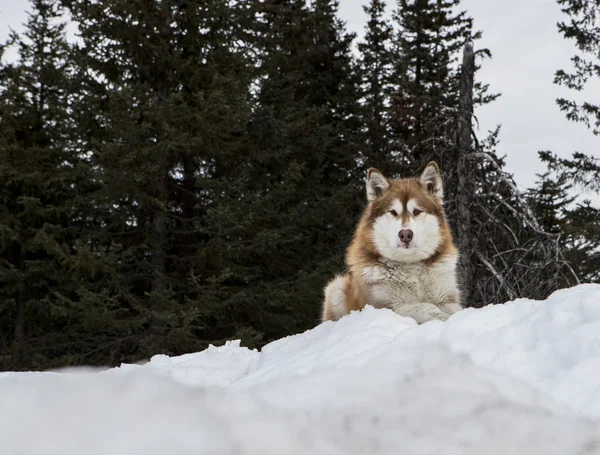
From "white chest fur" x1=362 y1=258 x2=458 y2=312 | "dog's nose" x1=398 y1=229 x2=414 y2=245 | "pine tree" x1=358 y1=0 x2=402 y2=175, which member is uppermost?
"pine tree" x1=358 y1=0 x2=402 y2=175

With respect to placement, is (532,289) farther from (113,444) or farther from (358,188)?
(358,188)

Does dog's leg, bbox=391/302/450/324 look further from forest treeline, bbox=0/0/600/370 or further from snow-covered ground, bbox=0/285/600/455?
forest treeline, bbox=0/0/600/370

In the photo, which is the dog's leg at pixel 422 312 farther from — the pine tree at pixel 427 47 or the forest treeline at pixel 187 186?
the pine tree at pixel 427 47

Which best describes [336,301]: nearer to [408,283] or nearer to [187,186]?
[408,283]

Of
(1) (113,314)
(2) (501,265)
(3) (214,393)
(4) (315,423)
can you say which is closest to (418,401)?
(4) (315,423)

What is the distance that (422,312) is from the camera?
5.05 meters

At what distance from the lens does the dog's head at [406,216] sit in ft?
17.5

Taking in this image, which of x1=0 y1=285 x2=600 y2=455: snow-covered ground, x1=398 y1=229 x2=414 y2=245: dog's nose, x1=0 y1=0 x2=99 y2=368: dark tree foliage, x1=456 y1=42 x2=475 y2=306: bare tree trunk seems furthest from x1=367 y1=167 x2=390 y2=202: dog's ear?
x1=0 y1=0 x2=99 y2=368: dark tree foliage

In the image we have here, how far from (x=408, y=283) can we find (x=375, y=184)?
4.10ft

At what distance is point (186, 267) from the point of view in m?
15.6

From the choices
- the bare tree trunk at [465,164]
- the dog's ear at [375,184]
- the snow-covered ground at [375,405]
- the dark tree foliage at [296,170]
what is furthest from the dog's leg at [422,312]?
the dark tree foliage at [296,170]

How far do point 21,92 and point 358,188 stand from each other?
11.6 metres

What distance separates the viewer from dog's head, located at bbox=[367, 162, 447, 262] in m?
5.33

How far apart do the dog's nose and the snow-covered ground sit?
159 centimetres
